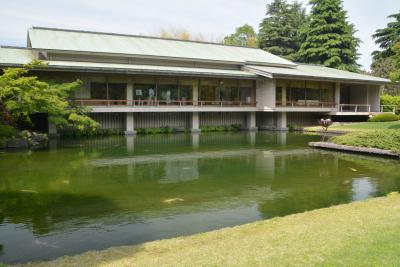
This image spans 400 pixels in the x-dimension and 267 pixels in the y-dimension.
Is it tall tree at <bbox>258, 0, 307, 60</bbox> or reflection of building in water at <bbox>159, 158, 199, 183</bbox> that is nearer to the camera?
reflection of building in water at <bbox>159, 158, 199, 183</bbox>

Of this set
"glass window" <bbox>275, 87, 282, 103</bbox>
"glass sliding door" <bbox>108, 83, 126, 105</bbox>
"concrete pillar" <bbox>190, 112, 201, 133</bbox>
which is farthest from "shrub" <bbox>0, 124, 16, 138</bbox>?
"glass window" <bbox>275, 87, 282, 103</bbox>

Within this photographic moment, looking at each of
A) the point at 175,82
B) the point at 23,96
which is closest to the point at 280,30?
the point at 175,82

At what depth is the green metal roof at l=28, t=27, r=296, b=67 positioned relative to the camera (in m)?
26.8

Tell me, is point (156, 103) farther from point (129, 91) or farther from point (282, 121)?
point (282, 121)

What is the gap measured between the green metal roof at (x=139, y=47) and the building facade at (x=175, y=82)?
2.8 inches

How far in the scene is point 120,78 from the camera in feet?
87.4

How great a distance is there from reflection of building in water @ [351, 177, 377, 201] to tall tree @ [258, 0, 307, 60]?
43.9 m

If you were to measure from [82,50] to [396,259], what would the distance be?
81.1ft

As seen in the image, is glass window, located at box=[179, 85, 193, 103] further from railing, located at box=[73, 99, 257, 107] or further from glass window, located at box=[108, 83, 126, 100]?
glass window, located at box=[108, 83, 126, 100]

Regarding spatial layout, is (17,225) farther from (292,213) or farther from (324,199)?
(324,199)

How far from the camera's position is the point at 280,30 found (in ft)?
178

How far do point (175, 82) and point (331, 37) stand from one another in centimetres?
2588

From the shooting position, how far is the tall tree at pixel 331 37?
45.7 metres

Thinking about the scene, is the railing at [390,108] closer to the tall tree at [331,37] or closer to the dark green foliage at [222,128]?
the tall tree at [331,37]
